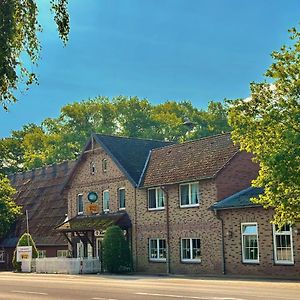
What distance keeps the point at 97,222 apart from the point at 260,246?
44.5 feet

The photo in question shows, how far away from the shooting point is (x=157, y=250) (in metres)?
37.2

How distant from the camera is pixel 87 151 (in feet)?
144

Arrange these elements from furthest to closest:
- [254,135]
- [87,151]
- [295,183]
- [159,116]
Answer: [159,116]
[87,151]
[254,135]
[295,183]

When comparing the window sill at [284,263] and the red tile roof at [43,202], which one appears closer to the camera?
the window sill at [284,263]

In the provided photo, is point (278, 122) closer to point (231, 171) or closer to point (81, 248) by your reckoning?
point (231, 171)

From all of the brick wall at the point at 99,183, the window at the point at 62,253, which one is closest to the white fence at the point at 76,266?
the brick wall at the point at 99,183

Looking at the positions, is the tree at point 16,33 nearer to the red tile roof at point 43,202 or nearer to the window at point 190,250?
the window at point 190,250

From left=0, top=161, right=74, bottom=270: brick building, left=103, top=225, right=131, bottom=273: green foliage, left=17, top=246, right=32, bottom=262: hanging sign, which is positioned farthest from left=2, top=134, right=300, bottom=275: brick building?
left=0, top=161, right=74, bottom=270: brick building

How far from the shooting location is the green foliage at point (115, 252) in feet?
121

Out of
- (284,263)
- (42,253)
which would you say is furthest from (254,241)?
(42,253)

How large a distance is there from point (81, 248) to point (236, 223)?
49.8 ft

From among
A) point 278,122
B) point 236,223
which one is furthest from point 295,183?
point 236,223

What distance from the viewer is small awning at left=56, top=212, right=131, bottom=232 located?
128ft

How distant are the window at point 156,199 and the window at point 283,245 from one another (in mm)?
9496
